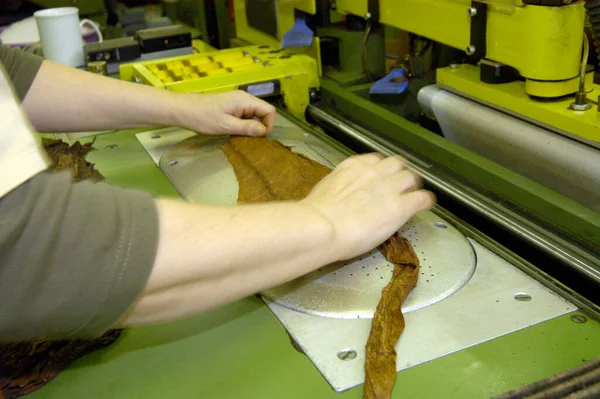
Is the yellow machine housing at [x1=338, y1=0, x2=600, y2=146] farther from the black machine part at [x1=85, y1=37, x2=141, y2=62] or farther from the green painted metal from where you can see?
the black machine part at [x1=85, y1=37, x2=141, y2=62]

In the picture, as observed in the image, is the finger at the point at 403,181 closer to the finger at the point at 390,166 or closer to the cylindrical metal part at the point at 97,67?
the finger at the point at 390,166

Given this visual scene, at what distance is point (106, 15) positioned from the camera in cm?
329

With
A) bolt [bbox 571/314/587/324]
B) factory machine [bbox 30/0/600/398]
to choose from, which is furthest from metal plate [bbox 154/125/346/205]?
bolt [bbox 571/314/587/324]

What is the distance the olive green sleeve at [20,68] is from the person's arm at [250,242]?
832 millimetres

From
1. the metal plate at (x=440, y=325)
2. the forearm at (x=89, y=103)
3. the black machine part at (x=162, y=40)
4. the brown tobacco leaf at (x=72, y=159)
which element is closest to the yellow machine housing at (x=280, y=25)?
the black machine part at (x=162, y=40)

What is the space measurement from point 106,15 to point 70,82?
1.78 m

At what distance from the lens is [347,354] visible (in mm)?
1039

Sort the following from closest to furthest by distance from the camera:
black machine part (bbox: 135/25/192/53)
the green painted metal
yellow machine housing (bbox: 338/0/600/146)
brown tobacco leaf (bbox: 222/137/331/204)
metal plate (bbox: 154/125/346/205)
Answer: the green painted metal, yellow machine housing (bbox: 338/0/600/146), brown tobacco leaf (bbox: 222/137/331/204), metal plate (bbox: 154/125/346/205), black machine part (bbox: 135/25/192/53)

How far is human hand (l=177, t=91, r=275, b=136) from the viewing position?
1761 millimetres

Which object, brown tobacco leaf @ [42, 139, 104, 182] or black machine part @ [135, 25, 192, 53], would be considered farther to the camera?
black machine part @ [135, 25, 192, 53]

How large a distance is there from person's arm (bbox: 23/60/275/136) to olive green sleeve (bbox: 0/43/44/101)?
0.01 m

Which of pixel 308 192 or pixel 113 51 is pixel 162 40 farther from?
pixel 308 192

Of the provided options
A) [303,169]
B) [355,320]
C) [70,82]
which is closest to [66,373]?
[355,320]

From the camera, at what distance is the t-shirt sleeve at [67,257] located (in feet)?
2.66
